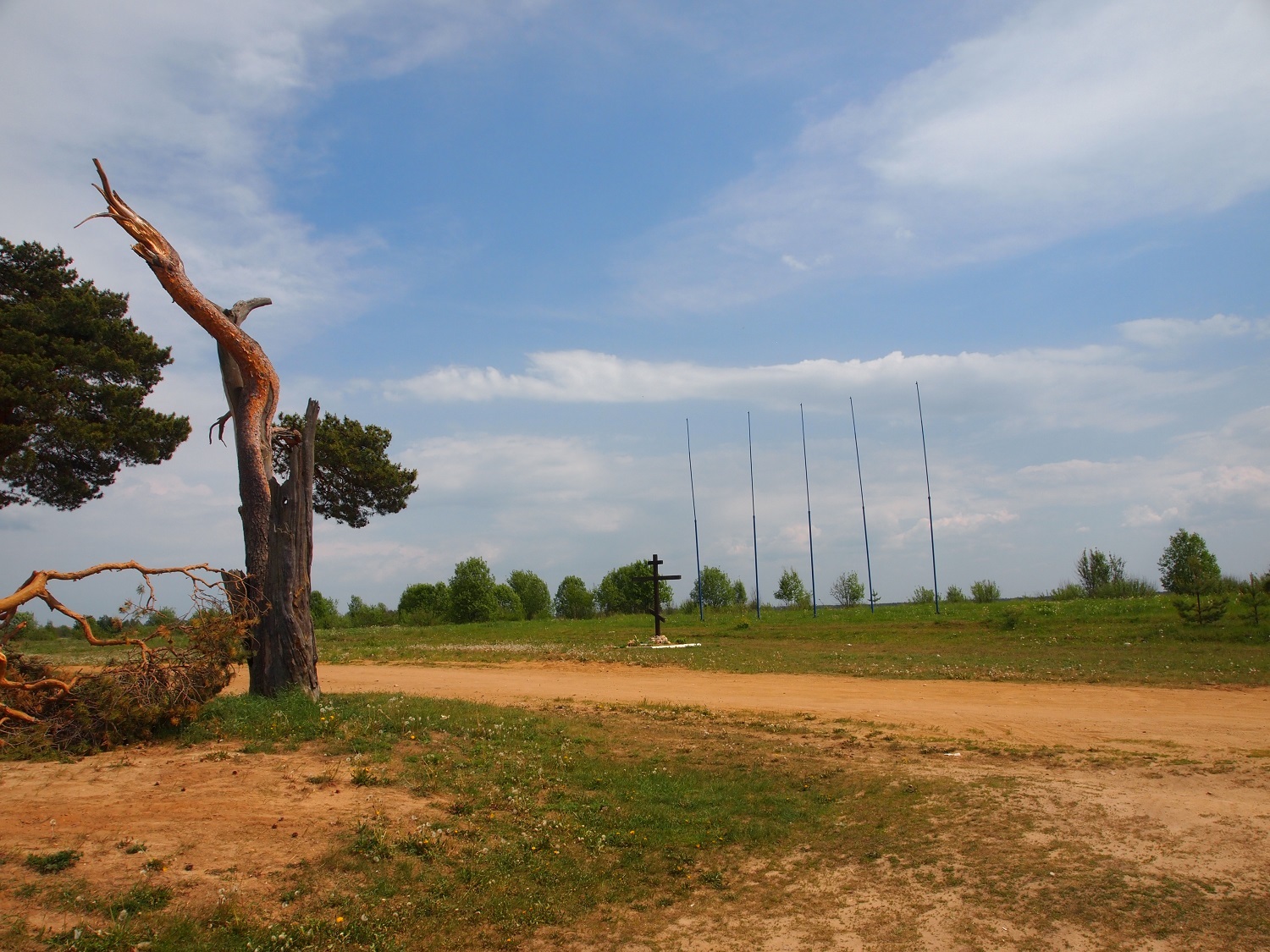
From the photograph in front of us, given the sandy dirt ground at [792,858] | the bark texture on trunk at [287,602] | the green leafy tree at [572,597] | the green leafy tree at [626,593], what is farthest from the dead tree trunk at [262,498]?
the green leafy tree at [572,597]

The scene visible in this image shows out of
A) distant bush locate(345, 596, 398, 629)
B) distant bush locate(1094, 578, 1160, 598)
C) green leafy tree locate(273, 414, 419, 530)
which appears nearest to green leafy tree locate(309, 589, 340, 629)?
distant bush locate(345, 596, 398, 629)

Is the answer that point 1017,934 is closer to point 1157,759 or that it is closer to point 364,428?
point 1157,759

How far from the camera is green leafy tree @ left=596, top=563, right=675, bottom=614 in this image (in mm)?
67250

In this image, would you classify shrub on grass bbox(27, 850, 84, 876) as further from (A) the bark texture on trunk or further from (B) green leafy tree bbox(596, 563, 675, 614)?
(B) green leafy tree bbox(596, 563, 675, 614)

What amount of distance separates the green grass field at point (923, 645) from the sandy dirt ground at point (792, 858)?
6863 mm

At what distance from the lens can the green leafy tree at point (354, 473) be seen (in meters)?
32.0

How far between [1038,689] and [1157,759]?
649cm

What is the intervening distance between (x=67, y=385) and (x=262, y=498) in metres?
15.3

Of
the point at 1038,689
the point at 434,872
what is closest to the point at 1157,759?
the point at 1038,689

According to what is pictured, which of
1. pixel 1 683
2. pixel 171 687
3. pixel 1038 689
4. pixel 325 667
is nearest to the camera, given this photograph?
pixel 1 683

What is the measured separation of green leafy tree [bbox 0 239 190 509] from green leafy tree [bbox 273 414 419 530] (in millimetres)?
6346

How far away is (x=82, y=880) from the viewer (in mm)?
6414

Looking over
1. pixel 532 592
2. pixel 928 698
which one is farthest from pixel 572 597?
pixel 928 698

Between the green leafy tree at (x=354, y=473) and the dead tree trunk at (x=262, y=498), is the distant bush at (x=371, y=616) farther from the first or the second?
the dead tree trunk at (x=262, y=498)
